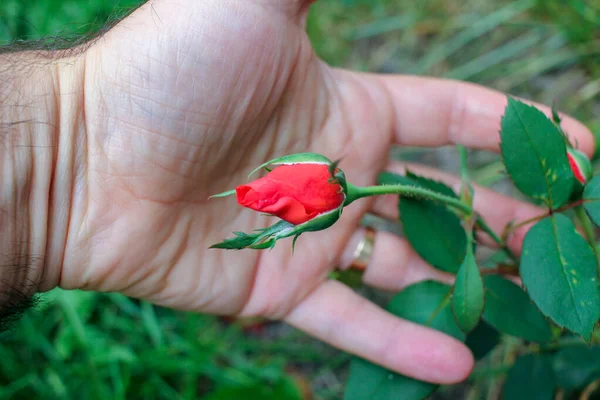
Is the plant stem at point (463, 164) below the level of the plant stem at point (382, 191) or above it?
below

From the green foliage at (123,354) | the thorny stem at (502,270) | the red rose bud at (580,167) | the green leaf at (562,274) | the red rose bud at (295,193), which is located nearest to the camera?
the red rose bud at (295,193)

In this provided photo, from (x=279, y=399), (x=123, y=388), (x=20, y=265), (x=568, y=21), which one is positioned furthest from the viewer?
(x=568, y=21)

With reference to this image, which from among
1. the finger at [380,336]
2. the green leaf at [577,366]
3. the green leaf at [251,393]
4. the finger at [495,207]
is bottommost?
the green leaf at [251,393]

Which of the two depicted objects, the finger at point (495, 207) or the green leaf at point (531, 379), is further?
the finger at point (495, 207)

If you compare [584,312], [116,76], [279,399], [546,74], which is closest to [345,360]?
[279,399]

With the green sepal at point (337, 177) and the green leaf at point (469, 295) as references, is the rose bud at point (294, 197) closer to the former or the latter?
the green sepal at point (337, 177)

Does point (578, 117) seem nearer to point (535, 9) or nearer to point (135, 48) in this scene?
point (535, 9)

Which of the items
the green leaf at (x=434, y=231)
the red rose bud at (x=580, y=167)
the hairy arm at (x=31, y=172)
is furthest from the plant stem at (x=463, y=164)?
the hairy arm at (x=31, y=172)
